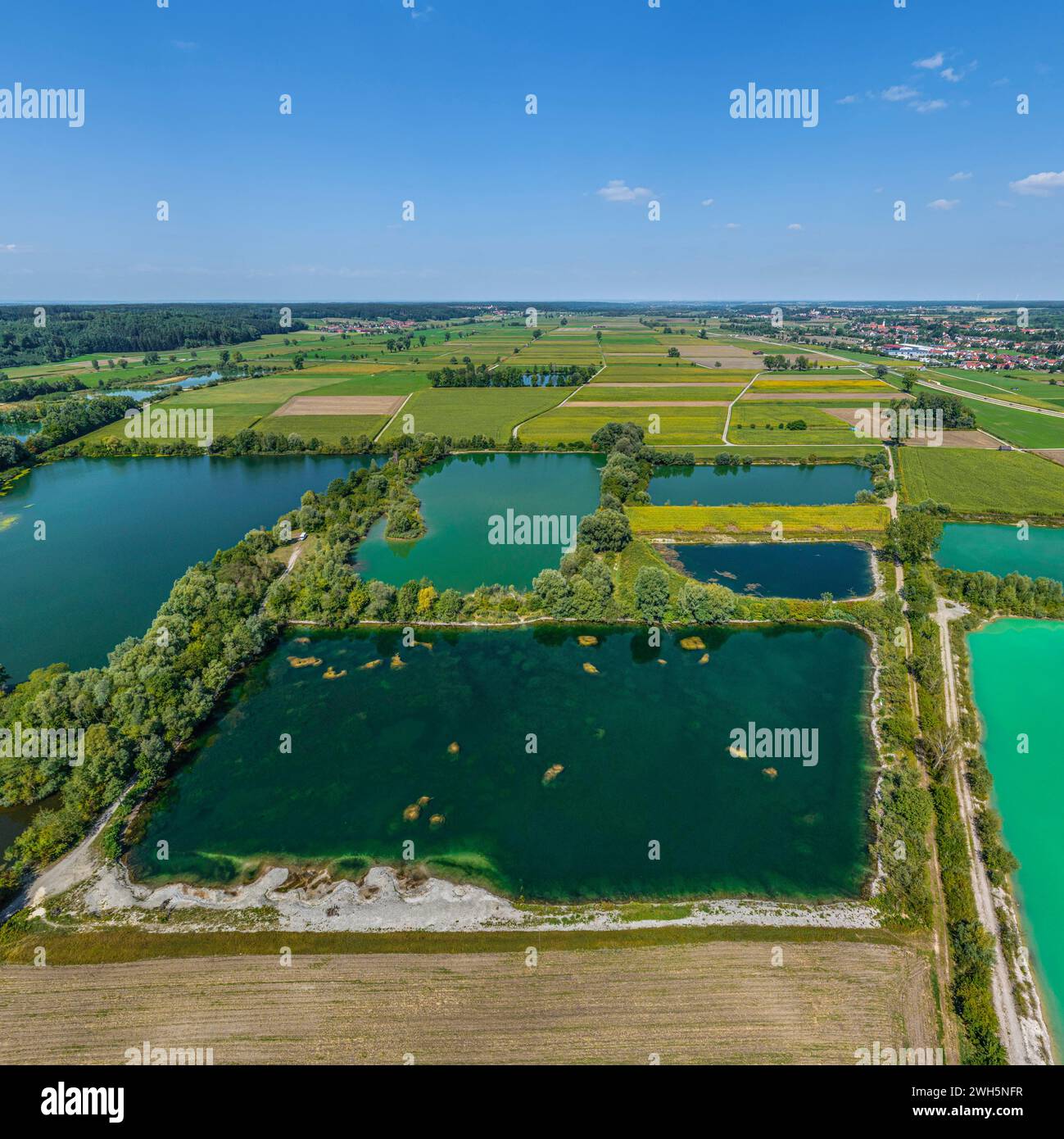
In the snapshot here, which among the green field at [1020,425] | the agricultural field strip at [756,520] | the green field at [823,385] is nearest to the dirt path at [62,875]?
the agricultural field strip at [756,520]

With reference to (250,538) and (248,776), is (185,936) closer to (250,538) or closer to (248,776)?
(248,776)

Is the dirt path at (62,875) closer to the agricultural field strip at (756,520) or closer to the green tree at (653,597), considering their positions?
the green tree at (653,597)

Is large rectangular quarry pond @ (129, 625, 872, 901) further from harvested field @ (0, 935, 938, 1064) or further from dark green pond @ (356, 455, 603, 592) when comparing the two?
dark green pond @ (356, 455, 603, 592)

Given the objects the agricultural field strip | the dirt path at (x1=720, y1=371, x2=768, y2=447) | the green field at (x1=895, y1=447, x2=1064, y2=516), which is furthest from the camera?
the dirt path at (x1=720, y1=371, x2=768, y2=447)

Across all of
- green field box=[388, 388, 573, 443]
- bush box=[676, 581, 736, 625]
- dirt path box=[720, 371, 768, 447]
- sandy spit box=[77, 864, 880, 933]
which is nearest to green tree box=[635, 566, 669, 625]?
bush box=[676, 581, 736, 625]

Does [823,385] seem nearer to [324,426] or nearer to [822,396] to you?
[822,396]

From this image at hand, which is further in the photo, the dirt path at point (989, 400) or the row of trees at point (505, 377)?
the row of trees at point (505, 377)
